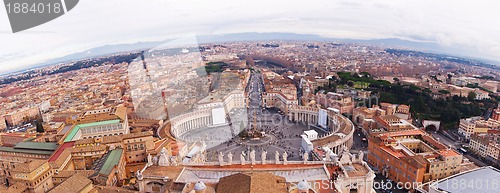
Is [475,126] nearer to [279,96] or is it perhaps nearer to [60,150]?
[279,96]

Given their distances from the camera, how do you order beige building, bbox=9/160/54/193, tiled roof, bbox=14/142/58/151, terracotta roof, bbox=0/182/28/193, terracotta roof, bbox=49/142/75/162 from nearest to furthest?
terracotta roof, bbox=0/182/28/193 < beige building, bbox=9/160/54/193 < terracotta roof, bbox=49/142/75/162 < tiled roof, bbox=14/142/58/151

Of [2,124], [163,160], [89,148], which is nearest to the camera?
[163,160]

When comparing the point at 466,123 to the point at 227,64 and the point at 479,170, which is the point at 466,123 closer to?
the point at 479,170

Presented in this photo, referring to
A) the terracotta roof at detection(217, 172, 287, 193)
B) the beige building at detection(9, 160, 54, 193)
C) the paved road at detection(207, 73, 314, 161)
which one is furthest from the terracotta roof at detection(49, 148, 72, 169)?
the terracotta roof at detection(217, 172, 287, 193)

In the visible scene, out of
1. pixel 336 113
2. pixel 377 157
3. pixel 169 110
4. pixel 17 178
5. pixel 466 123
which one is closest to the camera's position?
pixel 17 178

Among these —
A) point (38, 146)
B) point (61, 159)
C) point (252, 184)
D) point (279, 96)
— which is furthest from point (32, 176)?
point (279, 96)

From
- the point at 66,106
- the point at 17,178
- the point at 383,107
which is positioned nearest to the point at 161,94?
the point at 66,106

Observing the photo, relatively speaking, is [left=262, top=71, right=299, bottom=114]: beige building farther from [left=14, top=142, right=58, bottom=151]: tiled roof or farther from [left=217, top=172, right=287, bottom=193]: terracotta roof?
[left=217, top=172, right=287, bottom=193]: terracotta roof
